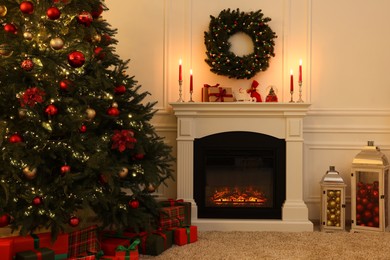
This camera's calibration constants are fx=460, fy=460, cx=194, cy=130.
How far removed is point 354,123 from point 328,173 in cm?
64

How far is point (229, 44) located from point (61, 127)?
2045mm

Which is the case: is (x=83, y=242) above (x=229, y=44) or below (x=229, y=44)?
below

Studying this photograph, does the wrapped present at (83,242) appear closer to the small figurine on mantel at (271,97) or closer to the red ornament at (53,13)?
the red ornament at (53,13)

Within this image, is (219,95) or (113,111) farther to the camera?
(219,95)

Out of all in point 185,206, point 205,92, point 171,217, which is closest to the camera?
point 171,217

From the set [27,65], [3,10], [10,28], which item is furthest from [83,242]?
[3,10]

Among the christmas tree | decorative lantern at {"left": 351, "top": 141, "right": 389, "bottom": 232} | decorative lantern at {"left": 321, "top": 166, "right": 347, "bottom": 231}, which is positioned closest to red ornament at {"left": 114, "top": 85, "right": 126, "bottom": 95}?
the christmas tree

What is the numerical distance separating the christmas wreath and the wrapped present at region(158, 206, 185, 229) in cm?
140

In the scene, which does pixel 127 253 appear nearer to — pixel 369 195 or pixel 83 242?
pixel 83 242

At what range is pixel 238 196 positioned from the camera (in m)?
4.22

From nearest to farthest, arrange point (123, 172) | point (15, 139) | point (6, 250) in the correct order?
point (6, 250) → point (15, 139) → point (123, 172)

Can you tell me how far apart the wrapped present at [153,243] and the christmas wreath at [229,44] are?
172 cm

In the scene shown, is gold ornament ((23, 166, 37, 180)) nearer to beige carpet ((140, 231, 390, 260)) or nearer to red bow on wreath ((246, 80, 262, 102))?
beige carpet ((140, 231, 390, 260))

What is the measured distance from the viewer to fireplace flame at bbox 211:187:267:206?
13.8 feet
